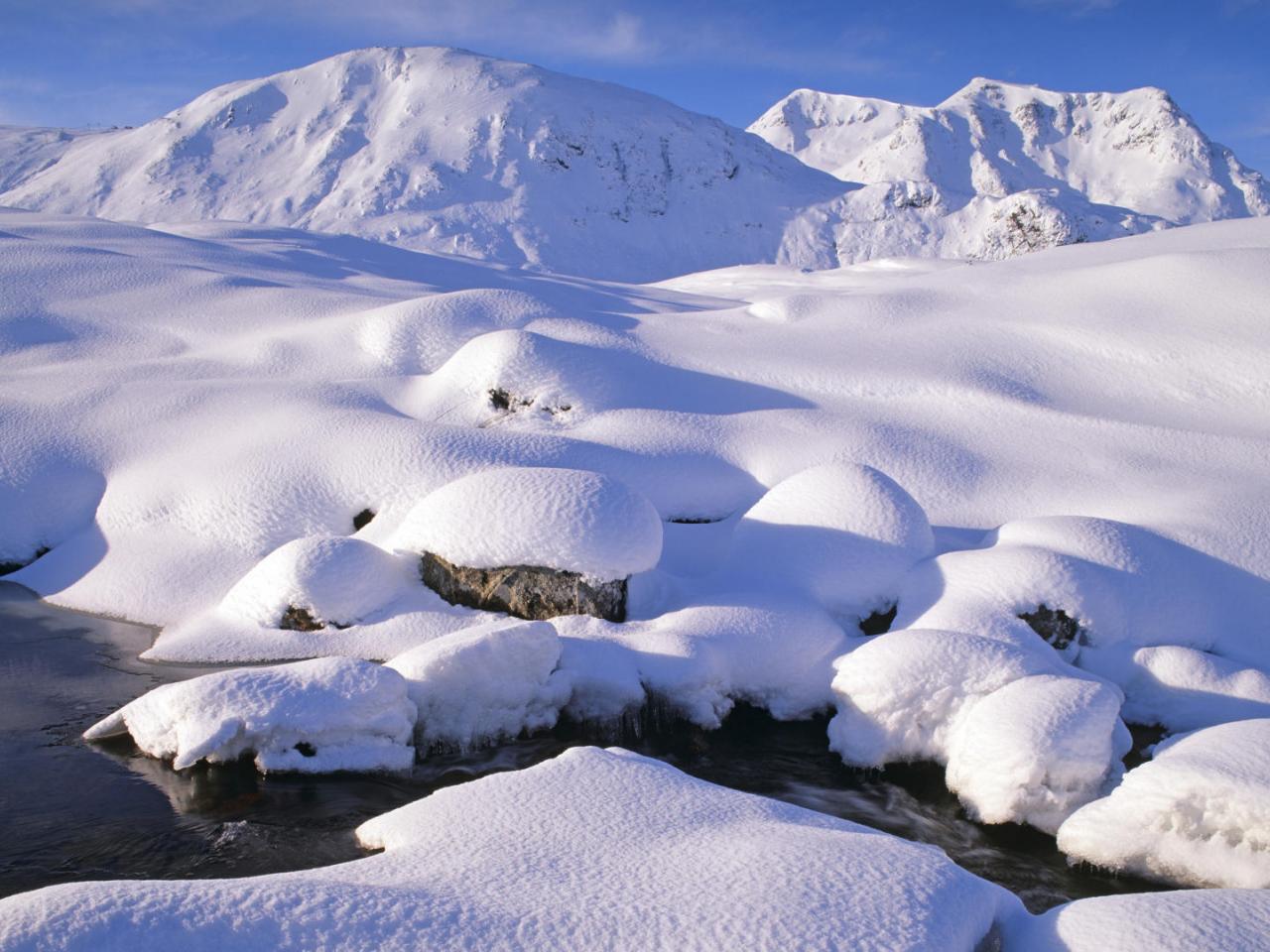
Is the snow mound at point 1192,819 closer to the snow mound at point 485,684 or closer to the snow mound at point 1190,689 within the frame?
the snow mound at point 1190,689

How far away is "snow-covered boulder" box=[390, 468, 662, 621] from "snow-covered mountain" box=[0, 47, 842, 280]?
53602 millimetres

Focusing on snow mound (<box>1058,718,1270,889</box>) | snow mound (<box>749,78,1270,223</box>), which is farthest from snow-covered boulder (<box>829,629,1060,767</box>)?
snow mound (<box>749,78,1270,223</box>)

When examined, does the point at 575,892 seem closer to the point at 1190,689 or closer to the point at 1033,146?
the point at 1190,689

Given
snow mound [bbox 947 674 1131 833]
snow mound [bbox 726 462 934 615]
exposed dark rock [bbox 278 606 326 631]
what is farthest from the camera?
snow mound [bbox 726 462 934 615]

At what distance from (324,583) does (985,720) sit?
6.09 m

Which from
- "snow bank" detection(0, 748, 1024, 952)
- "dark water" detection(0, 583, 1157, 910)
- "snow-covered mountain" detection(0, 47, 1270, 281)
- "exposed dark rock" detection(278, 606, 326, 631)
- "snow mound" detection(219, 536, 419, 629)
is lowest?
"dark water" detection(0, 583, 1157, 910)

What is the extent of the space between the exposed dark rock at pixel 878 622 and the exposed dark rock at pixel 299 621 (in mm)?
5260

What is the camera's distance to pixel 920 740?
7.34 meters

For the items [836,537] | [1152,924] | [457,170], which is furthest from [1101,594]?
[457,170]


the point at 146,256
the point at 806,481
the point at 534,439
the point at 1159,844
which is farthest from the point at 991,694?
the point at 146,256

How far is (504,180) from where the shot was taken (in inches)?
2768

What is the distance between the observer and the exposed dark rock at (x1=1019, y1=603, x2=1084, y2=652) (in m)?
8.50

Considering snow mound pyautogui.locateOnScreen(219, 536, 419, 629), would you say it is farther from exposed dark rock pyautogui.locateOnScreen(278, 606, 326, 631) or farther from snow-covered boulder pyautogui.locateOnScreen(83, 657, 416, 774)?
snow-covered boulder pyautogui.locateOnScreen(83, 657, 416, 774)

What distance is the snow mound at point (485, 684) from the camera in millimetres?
7449
